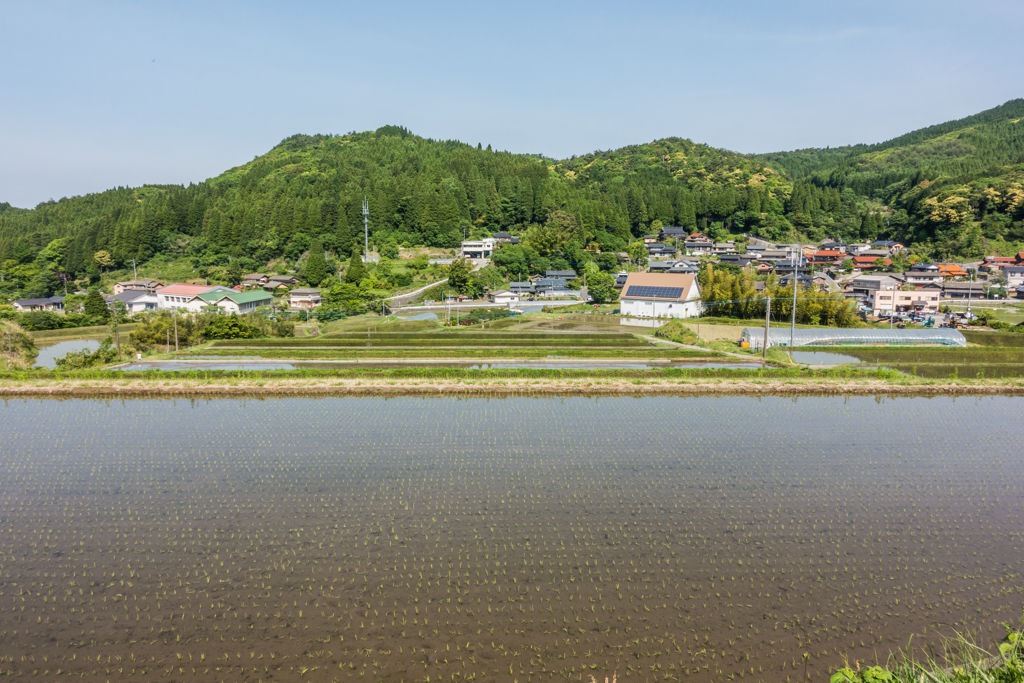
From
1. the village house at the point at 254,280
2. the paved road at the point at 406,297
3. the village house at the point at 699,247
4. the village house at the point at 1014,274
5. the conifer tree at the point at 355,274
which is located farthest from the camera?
the village house at the point at 699,247

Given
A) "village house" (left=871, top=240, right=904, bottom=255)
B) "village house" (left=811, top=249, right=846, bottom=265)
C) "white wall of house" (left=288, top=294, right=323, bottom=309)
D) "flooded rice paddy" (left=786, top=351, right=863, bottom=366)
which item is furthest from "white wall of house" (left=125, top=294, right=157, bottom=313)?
"village house" (left=871, top=240, right=904, bottom=255)

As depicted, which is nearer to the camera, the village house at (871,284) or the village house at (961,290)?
the village house at (871,284)

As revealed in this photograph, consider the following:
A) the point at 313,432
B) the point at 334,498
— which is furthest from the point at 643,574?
the point at 313,432

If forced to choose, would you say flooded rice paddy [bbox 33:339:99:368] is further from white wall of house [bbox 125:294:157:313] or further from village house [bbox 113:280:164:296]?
village house [bbox 113:280:164:296]

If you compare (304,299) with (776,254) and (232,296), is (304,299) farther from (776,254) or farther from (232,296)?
(776,254)

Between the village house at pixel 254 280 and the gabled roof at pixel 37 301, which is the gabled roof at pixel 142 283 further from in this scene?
the village house at pixel 254 280

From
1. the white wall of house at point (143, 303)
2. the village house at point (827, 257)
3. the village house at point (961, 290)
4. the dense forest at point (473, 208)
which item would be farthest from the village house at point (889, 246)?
the white wall of house at point (143, 303)

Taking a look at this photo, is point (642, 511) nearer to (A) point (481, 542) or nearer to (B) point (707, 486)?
(B) point (707, 486)
